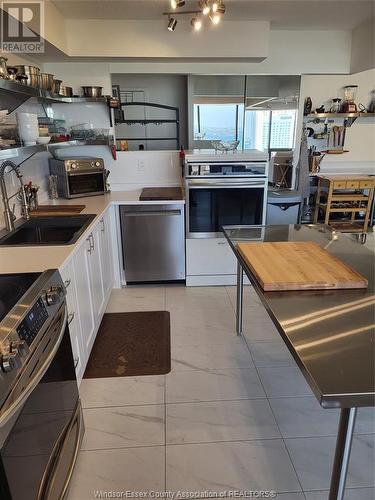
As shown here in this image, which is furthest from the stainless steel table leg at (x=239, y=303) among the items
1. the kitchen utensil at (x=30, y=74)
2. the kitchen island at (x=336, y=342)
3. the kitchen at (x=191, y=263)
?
the kitchen utensil at (x=30, y=74)

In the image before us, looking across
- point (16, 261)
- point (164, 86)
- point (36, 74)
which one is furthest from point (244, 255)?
point (164, 86)

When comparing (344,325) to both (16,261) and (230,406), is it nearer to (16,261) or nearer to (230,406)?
(230,406)

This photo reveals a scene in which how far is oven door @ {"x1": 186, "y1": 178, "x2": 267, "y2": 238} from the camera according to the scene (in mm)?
3238

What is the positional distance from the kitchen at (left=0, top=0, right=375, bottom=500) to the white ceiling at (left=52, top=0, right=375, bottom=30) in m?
0.02

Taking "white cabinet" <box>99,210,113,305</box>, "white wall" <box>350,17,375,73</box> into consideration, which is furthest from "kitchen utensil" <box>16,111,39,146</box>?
"white wall" <box>350,17,375,73</box>

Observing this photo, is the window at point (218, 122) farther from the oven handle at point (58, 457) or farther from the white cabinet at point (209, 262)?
the oven handle at point (58, 457)

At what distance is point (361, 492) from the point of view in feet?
5.06

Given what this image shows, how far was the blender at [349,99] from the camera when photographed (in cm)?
436

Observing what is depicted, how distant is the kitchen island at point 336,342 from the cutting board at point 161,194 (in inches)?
68.7

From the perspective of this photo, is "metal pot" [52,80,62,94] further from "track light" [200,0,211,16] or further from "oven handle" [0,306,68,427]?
"oven handle" [0,306,68,427]

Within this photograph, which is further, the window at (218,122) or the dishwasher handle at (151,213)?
the window at (218,122)

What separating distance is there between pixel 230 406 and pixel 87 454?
0.80 metres

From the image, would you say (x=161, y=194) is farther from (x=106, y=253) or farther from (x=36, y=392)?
(x=36, y=392)

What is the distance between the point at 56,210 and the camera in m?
2.82
